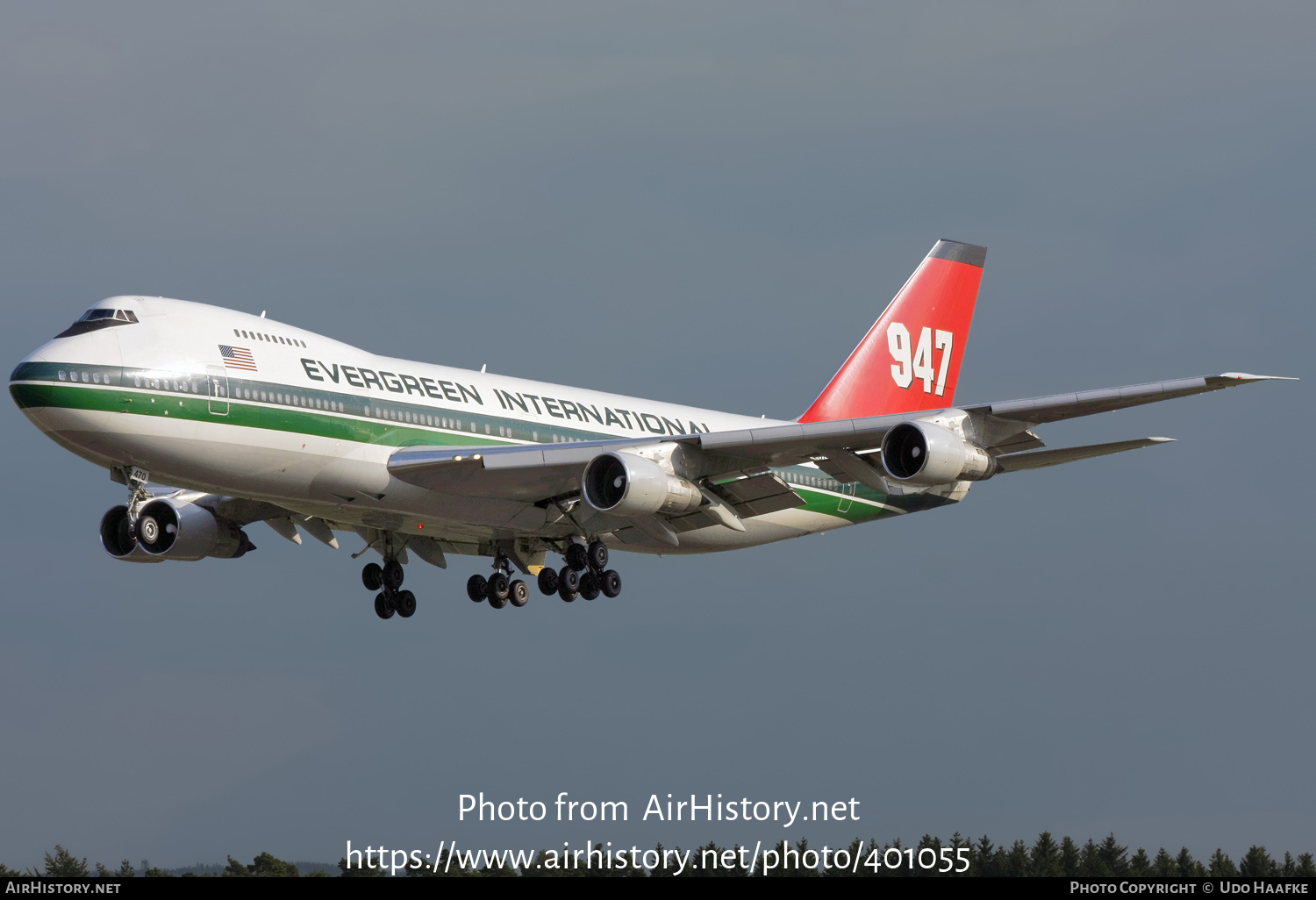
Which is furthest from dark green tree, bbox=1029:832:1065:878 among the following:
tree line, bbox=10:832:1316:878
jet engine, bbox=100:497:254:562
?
jet engine, bbox=100:497:254:562

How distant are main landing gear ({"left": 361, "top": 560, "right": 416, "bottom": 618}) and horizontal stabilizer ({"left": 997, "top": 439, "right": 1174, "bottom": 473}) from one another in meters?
17.3

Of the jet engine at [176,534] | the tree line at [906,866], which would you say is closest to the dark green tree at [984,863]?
the tree line at [906,866]

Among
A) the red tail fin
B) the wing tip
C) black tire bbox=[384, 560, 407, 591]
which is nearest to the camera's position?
the wing tip

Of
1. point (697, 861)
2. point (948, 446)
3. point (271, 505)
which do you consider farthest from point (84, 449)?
point (697, 861)

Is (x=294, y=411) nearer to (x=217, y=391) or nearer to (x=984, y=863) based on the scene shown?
(x=217, y=391)

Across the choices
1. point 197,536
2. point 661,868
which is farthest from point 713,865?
point 197,536

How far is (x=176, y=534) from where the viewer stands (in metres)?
42.5

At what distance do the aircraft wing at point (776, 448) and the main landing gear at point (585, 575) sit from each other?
3194 millimetres

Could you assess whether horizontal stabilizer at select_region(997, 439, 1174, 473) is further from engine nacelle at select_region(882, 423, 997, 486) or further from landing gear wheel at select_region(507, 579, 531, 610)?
landing gear wheel at select_region(507, 579, 531, 610)

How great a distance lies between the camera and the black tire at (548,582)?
1711 inches

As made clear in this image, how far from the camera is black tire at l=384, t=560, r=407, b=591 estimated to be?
45.2 metres

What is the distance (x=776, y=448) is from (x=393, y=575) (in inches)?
526

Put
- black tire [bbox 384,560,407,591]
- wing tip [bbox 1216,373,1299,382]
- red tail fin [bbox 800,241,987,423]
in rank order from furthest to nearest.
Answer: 1. red tail fin [bbox 800,241,987,423]
2. black tire [bbox 384,560,407,591]
3. wing tip [bbox 1216,373,1299,382]

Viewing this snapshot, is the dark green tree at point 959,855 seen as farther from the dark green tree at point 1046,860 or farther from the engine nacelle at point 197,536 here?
the engine nacelle at point 197,536
